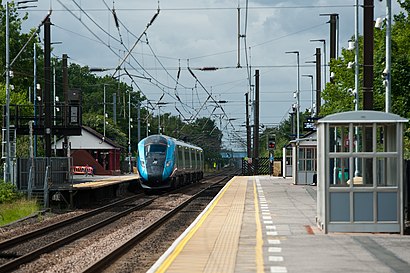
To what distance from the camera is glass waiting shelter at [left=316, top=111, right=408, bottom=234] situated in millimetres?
20609

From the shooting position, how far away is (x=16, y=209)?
34.3m

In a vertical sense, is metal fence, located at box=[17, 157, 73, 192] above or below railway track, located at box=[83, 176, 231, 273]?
above

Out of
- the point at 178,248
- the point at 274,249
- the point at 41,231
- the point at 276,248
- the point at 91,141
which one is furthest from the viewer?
the point at 91,141

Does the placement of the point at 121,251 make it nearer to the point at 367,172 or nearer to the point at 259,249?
the point at 259,249

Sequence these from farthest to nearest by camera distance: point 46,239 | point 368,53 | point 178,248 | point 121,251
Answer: point 368,53 < point 46,239 < point 121,251 < point 178,248

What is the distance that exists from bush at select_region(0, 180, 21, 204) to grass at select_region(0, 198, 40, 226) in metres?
0.29

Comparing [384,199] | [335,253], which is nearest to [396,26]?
[384,199]

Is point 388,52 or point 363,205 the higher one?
point 388,52

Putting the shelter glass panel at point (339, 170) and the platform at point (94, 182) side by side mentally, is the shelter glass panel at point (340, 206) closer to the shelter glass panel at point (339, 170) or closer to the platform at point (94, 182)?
the shelter glass panel at point (339, 170)

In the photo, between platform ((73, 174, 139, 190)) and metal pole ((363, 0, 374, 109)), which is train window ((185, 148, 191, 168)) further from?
metal pole ((363, 0, 374, 109))

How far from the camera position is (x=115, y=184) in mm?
50625

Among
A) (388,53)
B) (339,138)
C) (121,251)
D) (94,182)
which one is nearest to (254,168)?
(94,182)

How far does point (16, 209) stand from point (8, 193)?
2918 millimetres

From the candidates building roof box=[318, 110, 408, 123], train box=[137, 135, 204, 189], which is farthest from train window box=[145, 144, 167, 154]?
building roof box=[318, 110, 408, 123]
